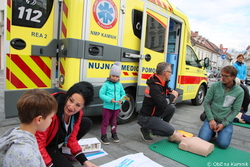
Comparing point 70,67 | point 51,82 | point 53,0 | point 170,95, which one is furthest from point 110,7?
point 170,95

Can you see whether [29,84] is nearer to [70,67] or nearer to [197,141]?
[70,67]

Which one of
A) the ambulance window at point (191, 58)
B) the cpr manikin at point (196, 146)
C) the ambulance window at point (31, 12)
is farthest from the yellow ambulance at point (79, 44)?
the ambulance window at point (191, 58)

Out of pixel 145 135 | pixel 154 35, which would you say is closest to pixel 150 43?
pixel 154 35

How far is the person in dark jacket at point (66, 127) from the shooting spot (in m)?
1.74

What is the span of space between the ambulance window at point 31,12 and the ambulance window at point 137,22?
59.0 inches

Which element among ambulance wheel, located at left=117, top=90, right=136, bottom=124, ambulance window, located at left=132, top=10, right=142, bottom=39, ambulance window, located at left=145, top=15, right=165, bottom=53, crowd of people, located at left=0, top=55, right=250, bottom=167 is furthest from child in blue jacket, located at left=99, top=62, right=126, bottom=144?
ambulance window, located at left=145, top=15, right=165, bottom=53

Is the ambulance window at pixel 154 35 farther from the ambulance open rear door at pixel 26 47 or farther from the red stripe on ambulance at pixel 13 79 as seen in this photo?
the red stripe on ambulance at pixel 13 79

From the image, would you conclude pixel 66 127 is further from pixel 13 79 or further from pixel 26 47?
pixel 26 47

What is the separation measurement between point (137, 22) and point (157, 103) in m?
1.70

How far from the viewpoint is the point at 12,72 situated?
2654mm

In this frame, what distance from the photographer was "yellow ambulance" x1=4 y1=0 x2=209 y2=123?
8.76ft

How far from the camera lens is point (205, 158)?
2643 millimetres

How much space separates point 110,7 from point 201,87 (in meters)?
4.53

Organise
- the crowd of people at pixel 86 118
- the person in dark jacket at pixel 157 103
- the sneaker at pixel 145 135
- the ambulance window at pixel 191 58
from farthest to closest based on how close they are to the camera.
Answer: the ambulance window at pixel 191 58, the sneaker at pixel 145 135, the person in dark jacket at pixel 157 103, the crowd of people at pixel 86 118
